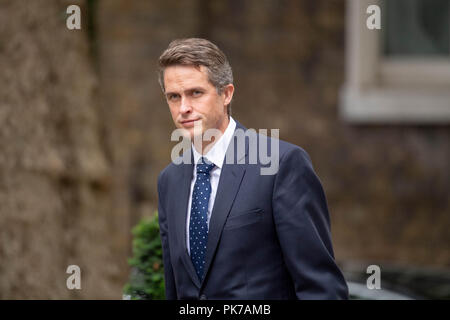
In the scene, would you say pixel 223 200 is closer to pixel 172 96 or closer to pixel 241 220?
pixel 241 220

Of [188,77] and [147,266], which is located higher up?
[188,77]

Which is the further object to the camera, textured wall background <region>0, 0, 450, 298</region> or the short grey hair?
textured wall background <region>0, 0, 450, 298</region>

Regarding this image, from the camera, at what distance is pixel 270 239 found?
2.22 metres

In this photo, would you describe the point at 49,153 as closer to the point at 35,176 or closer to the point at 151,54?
the point at 35,176

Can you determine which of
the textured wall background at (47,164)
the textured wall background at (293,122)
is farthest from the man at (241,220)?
the textured wall background at (293,122)

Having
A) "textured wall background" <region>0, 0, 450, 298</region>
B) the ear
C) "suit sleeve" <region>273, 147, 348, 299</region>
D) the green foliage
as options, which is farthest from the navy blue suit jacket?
"textured wall background" <region>0, 0, 450, 298</region>

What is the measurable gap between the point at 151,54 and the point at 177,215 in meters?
6.44

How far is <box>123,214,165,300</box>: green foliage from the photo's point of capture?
3.32 metres

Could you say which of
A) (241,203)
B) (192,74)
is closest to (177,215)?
(241,203)

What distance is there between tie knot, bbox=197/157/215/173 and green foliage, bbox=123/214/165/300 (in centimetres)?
109

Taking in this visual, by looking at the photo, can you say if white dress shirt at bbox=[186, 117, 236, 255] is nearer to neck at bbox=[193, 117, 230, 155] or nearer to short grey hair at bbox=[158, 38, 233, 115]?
neck at bbox=[193, 117, 230, 155]

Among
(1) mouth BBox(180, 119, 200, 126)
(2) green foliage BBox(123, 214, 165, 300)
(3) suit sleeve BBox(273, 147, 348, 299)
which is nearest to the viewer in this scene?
(3) suit sleeve BBox(273, 147, 348, 299)

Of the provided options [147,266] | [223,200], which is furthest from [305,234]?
[147,266]

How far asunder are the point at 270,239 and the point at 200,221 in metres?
0.23
